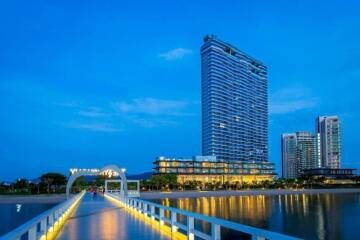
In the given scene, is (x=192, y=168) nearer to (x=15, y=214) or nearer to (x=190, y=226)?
(x=15, y=214)

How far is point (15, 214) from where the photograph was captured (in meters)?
68.6

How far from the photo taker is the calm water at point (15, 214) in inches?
2261

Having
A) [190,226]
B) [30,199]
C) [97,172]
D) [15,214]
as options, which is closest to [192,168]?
[30,199]

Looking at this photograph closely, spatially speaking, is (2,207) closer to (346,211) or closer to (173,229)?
(346,211)

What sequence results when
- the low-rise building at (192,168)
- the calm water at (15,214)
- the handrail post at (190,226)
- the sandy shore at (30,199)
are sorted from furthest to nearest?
1. the low-rise building at (192,168)
2. the sandy shore at (30,199)
3. the calm water at (15,214)
4. the handrail post at (190,226)

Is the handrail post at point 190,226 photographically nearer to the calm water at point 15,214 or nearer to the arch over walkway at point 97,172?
the arch over walkway at point 97,172

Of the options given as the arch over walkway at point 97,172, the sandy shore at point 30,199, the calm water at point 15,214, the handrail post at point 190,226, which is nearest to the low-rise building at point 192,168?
the sandy shore at point 30,199

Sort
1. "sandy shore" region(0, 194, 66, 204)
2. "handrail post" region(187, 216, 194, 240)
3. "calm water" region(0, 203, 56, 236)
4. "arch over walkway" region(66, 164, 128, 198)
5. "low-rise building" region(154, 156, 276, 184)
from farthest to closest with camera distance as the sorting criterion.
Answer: "low-rise building" region(154, 156, 276, 184)
"sandy shore" region(0, 194, 66, 204)
"calm water" region(0, 203, 56, 236)
"arch over walkway" region(66, 164, 128, 198)
"handrail post" region(187, 216, 194, 240)

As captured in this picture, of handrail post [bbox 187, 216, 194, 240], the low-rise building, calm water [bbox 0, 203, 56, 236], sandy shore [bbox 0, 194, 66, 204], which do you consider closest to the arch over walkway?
calm water [bbox 0, 203, 56, 236]

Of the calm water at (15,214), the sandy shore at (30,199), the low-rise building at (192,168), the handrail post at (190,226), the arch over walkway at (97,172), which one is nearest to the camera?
the handrail post at (190,226)

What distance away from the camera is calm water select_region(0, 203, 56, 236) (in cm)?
5744

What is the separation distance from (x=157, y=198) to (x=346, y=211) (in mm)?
42544

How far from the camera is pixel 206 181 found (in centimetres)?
19238

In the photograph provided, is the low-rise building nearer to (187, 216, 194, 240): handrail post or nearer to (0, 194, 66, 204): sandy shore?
(0, 194, 66, 204): sandy shore
